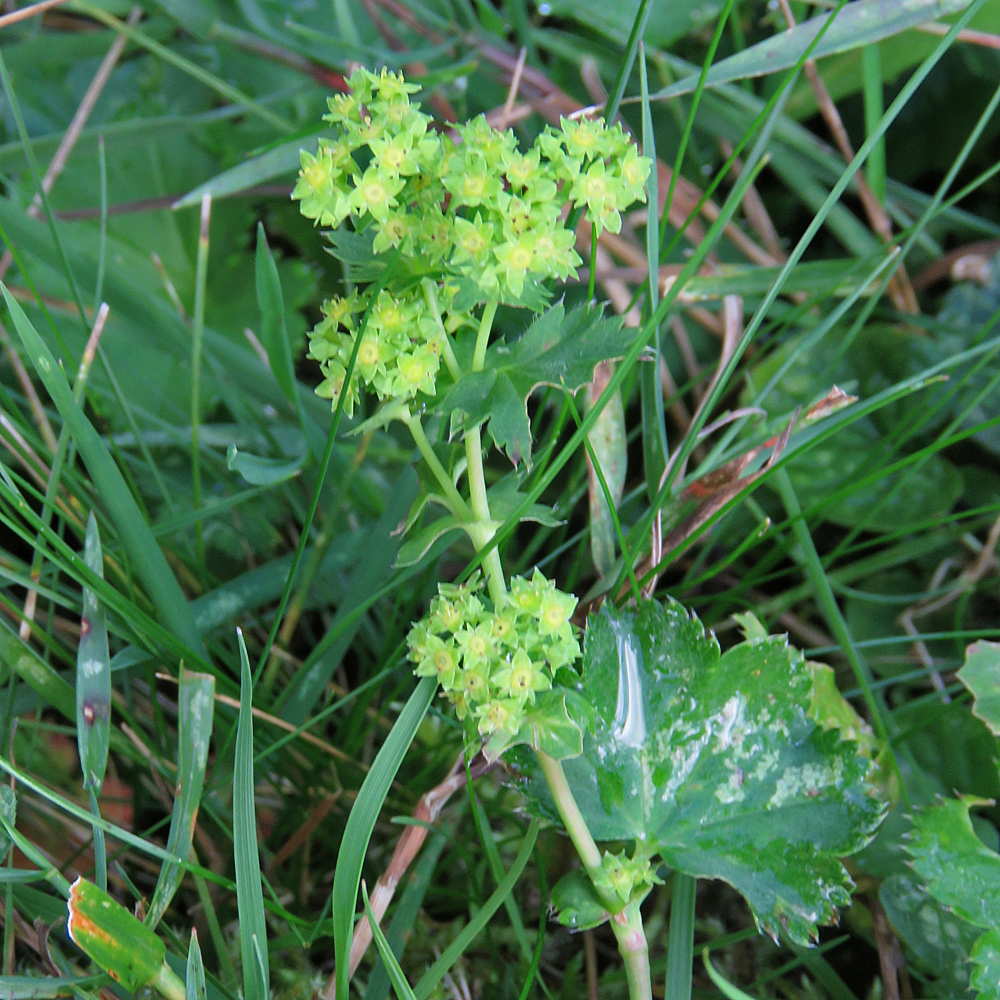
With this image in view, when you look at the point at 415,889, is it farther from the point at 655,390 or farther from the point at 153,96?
the point at 153,96

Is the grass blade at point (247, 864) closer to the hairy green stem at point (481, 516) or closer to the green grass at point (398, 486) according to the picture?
the green grass at point (398, 486)

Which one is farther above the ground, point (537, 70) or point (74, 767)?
point (537, 70)

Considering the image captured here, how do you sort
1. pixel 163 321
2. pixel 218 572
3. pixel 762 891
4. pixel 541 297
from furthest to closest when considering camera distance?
pixel 218 572, pixel 163 321, pixel 762 891, pixel 541 297

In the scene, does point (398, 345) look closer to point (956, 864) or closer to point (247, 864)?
point (247, 864)

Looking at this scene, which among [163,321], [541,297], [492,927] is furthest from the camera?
[163,321]

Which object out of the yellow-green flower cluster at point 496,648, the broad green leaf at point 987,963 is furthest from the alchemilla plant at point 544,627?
the broad green leaf at point 987,963

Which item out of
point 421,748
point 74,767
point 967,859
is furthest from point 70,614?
point 967,859

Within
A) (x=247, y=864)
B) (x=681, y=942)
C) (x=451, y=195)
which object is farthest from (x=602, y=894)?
(x=451, y=195)
